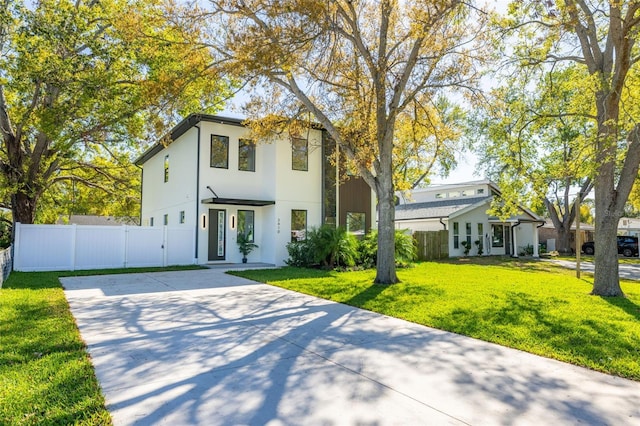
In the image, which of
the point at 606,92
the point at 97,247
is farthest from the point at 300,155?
the point at 606,92

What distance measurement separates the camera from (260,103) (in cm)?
1311

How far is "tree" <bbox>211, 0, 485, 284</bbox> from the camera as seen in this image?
30.8 ft

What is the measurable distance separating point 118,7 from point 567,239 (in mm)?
31265

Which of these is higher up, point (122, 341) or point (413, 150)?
point (413, 150)

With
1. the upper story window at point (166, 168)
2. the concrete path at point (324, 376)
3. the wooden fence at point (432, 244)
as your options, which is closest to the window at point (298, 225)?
the wooden fence at point (432, 244)

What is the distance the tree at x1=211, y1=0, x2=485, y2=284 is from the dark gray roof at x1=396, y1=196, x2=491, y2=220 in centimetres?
1276

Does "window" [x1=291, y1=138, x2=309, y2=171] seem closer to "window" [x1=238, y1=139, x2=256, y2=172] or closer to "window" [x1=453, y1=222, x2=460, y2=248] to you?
"window" [x1=238, y1=139, x2=256, y2=172]

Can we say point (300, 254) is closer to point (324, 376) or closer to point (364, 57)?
point (364, 57)

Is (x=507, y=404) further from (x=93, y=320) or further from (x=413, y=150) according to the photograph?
(x=413, y=150)

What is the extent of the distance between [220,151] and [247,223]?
3.07 m

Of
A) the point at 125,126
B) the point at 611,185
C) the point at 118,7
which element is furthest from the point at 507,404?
the point at 118,7

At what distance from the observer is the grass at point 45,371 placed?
3.15m

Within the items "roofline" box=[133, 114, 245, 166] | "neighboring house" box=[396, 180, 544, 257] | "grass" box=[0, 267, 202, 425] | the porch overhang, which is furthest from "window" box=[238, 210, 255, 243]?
"neighboring house" box=[396, 180, 544, 257]

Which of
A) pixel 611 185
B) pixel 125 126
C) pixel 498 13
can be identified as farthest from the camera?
pixel 125 126
